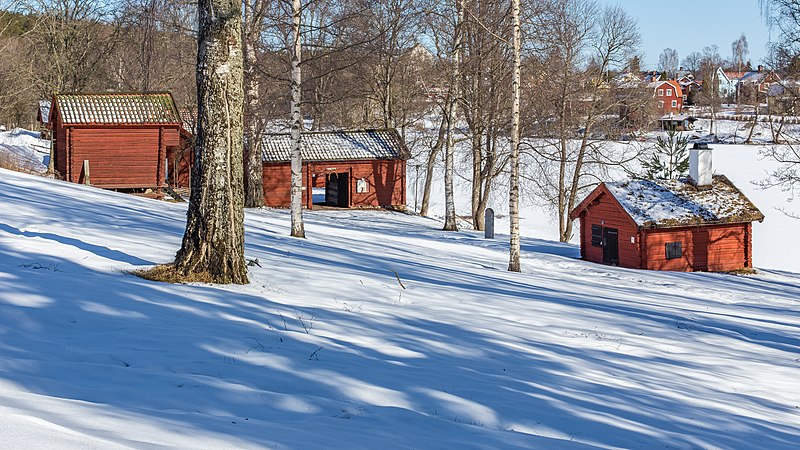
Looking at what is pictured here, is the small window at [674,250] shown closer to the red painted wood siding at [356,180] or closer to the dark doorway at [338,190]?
the red painted wood siding at [356,180]

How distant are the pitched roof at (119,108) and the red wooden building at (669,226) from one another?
57.4 ft

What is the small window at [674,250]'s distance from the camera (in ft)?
96.8

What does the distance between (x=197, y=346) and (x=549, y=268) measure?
17.2 meters

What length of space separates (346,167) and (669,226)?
15941mm

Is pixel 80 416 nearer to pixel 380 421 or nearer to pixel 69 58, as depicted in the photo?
pixel 380 421

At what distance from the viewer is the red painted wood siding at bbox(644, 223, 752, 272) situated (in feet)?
95.9

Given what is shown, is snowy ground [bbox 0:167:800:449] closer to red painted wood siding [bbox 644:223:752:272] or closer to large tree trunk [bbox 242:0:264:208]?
red painted wood siding [bbox 644:223:752:272]

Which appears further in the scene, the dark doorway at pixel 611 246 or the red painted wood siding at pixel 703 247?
the dark doorway at pixel 611 246

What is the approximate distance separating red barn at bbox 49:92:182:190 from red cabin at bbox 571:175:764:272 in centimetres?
1740

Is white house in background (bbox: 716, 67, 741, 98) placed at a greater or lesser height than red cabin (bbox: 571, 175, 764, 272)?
greater

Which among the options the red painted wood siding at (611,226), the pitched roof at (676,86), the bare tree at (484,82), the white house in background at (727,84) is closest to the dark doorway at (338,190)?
the bare tree at (484,82)

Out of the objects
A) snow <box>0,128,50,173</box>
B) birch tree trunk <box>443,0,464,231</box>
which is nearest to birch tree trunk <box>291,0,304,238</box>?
birch tree trunk <box>443,0,464,231</box>

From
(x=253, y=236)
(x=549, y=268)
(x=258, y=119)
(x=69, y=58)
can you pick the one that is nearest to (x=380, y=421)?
(x=253, y=236)

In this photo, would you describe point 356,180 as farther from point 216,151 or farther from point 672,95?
point 672,95
